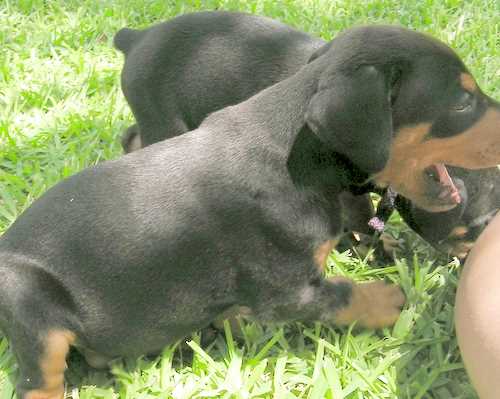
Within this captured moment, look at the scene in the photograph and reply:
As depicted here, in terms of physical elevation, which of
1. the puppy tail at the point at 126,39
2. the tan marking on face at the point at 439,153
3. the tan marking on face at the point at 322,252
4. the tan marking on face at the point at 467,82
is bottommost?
the tan marking on face at the point at 322,252

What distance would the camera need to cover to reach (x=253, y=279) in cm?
332

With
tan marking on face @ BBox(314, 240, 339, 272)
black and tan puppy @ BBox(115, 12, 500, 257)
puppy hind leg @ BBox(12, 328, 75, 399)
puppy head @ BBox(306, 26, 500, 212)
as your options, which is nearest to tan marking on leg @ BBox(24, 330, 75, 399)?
puppy hind leg @ BBox(12, 328, 75, 399)

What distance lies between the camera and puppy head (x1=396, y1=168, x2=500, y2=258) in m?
3.77

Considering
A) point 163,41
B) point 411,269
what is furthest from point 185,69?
point 411,269

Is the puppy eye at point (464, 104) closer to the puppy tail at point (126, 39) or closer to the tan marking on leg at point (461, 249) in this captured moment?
the tan marking on leg at point (461, 249)

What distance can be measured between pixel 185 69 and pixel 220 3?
2.34 m

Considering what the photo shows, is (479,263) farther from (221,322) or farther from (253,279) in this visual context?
(221,322)

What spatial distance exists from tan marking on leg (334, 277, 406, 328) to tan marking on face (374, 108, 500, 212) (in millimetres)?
612

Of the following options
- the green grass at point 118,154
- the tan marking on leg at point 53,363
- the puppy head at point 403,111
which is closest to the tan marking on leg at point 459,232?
the green grass at point 118,154

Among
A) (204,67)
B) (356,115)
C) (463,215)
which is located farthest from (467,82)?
(204,67)

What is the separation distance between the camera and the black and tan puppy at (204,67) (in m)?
4.22

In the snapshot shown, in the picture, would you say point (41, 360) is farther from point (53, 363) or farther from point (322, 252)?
point (322, 252)

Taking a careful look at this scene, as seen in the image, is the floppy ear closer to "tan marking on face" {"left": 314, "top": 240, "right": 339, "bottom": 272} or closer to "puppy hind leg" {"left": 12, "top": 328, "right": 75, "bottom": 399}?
"tan marking on face" {"left": 314, "top": 240, "right": 339, "bottom": 272}

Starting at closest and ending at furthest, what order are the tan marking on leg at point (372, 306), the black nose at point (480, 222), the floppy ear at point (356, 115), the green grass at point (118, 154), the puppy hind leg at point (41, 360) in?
the floppy ear at point (356, 115) < the puppy hind leg at point (41, 360) < the green grass at point (118, 154) < the tan marking on leg at point (372, 306) < the black nose at point (480, 222)
